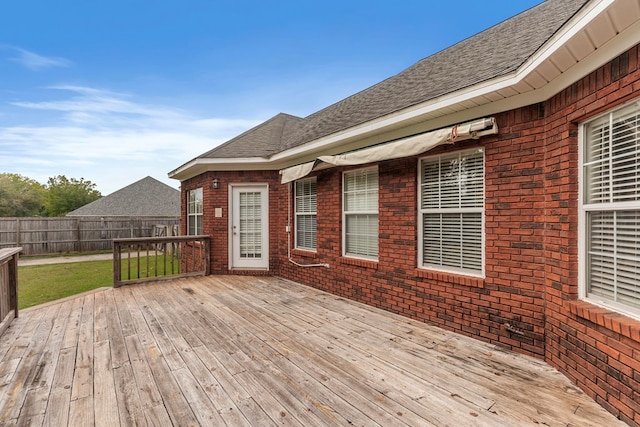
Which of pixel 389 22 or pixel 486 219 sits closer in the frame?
pixel 486 219

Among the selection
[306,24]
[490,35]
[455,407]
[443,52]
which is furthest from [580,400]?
[306,24]

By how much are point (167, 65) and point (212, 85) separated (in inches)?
86.5

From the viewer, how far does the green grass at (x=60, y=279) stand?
6312 millimetres

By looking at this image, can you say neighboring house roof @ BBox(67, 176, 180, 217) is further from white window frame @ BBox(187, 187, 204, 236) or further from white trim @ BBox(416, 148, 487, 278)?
white trim @ BBox(416, 148, 487, 278)

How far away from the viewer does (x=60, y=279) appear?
7973 mm

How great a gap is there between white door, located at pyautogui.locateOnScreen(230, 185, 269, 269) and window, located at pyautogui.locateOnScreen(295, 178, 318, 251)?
1.21m

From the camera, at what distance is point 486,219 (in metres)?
3.29

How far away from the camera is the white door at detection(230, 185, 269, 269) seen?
23.5ft

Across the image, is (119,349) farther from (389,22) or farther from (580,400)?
(389,22)

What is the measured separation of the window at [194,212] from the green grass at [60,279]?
1606mm

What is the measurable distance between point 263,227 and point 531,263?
549cm

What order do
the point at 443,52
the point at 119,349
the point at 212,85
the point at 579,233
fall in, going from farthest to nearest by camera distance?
the point at 212,85, the point at 443,52, the point at 119,349, the point at 579,233

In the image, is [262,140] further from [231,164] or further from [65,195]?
[65,195]

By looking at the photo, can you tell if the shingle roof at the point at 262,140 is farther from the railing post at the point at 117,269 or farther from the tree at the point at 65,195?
the tree at the point at 65,195
